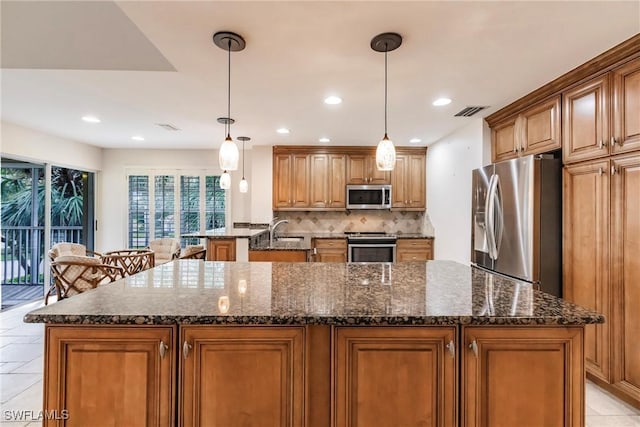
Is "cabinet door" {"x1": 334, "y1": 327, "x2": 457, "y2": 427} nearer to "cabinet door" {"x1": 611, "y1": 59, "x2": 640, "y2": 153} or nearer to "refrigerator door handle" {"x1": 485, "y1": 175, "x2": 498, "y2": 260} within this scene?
"cabinet door" {"x1": 611, "y1": 59, "x2": 640, "y2": 153}

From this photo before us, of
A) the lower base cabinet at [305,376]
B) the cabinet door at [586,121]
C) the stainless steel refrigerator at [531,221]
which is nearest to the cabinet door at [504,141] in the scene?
the stainless steel refrigerator at [531,221]

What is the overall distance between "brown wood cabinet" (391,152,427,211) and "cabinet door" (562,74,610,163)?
276 centimetres

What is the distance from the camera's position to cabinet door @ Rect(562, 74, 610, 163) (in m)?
2.24

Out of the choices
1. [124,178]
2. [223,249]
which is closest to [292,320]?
[223,249]

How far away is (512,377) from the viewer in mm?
1198

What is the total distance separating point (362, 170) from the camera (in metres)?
5.29

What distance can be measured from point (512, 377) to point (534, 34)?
1.85 m

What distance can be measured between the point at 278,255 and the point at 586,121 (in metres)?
2.78

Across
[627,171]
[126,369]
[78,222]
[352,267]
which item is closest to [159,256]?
[78,222]

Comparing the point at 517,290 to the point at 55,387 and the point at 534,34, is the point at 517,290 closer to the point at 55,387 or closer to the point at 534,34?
the point at 534,34

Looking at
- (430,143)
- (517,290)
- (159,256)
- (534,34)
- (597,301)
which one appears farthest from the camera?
(430,143)

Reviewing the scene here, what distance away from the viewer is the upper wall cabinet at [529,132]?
2699 mm

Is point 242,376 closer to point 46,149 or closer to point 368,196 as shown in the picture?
point 368,196

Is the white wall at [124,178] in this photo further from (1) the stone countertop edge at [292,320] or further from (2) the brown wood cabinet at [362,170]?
(1) the stone countertop edge at [292,320]
